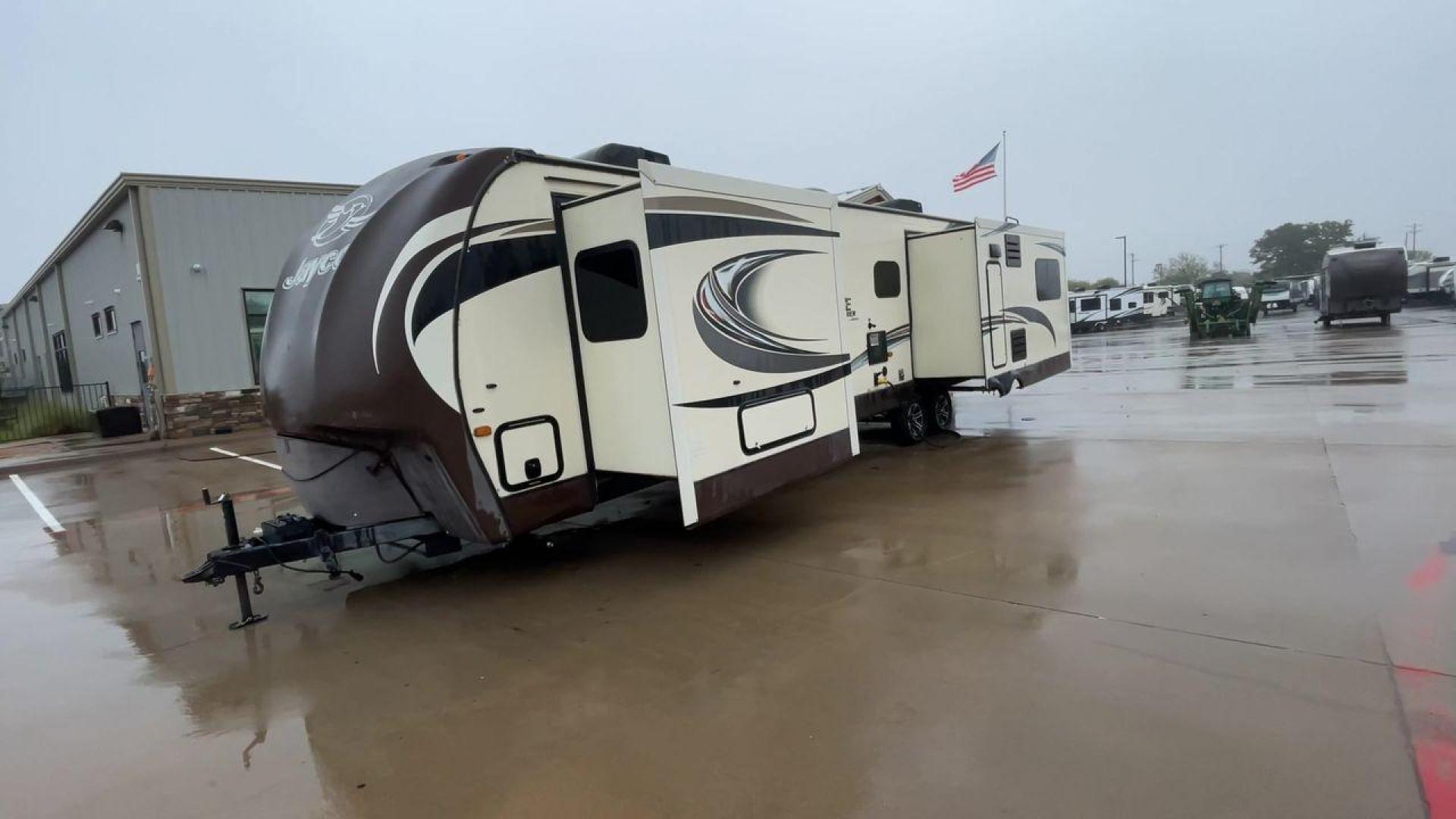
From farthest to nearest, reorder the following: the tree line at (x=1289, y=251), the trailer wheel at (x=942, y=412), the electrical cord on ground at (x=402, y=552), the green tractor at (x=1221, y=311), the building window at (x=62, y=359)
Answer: the tree line at (x=1289, y=251)
the building window at (x=62, y=359)
the green tractor at (x=1221, y=311)
the trailer wheel at (x=942, y=412)
the electrical cord on ground at (x=402, y=552)

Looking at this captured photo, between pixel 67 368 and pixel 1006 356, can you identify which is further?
pixel 67 368

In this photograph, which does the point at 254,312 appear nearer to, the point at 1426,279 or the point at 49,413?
the point at 49,413

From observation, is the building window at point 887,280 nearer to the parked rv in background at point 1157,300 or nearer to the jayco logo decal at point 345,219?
the jayco logo decal at point 345,219

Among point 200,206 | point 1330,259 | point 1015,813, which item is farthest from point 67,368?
point 1330,259

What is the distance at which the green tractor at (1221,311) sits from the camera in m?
26.1

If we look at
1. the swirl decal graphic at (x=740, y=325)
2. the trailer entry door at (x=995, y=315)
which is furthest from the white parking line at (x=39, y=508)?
the trailer entry door at (x=995, y=315)

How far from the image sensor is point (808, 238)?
6.46m

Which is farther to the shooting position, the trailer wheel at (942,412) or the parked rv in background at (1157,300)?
the parked rv in background at (1157,300)

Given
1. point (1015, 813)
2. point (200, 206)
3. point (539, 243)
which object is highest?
point (200, 206)

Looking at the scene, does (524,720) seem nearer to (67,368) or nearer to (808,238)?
(808,238)

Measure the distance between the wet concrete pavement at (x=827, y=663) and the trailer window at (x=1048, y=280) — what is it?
408 cm

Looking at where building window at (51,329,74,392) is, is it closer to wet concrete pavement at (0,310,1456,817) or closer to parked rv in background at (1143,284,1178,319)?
wet concrete pavement at (0,310,1456,817)

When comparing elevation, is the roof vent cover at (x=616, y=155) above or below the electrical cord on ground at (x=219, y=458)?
above

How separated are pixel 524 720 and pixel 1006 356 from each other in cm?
798
